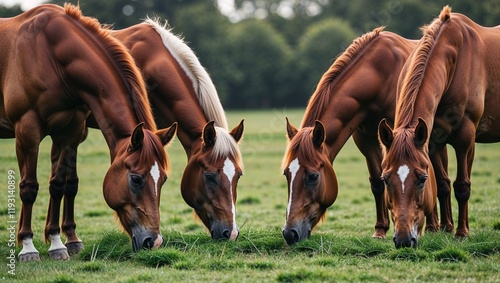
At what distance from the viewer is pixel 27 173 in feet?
23.3

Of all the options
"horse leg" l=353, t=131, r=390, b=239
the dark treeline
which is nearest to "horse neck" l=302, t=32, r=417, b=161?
"horse leg" l=353, t=131, r=390, b=239

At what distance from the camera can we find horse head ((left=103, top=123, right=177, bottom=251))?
6379mm

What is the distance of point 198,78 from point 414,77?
265 centimetres

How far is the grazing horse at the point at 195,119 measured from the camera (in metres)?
7.00

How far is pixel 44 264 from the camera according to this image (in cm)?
659

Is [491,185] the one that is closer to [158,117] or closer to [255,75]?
[158,117]

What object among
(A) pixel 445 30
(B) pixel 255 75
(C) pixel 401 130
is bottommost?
(B) pixel 255 75

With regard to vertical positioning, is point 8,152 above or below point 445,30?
below

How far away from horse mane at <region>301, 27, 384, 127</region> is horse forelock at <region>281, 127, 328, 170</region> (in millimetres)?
447

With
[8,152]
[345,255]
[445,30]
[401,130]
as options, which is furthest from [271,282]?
[8,152]

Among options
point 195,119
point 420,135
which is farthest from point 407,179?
point 195,119

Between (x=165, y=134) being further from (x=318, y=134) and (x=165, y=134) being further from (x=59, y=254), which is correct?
(x=59, y=254)

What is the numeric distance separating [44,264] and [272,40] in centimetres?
5809

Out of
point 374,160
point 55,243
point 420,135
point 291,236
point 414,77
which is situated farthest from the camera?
point 374,160
